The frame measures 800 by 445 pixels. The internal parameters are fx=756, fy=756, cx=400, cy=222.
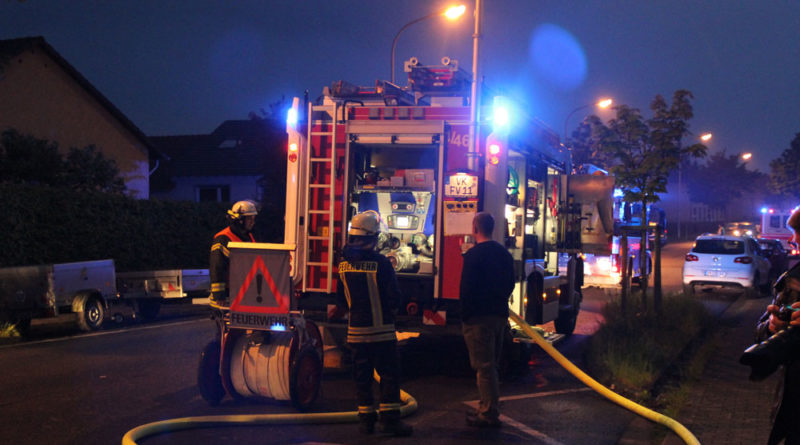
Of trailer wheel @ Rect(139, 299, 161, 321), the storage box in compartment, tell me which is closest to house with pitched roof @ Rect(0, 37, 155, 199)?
trailer wheel @ Rect(139, 299, 161, 321)

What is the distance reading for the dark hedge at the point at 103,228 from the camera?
53.1 feet

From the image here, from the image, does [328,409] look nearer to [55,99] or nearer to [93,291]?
[93,291]

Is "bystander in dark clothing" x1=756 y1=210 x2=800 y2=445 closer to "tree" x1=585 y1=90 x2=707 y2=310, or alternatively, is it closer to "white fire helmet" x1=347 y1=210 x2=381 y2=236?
"white fire helmet" x1=347 y1=210 x2=381 y2=236

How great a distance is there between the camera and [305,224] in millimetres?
9031

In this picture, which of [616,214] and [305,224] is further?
[616,214]

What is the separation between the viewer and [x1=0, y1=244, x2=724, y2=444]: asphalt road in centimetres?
640

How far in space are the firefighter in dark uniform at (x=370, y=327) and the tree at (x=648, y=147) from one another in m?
12.8

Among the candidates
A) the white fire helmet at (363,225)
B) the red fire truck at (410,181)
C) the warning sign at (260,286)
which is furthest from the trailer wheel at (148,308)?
the white fire helmet at (363,225)

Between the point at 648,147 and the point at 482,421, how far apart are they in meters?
13.9

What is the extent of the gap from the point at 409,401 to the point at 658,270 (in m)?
7.51

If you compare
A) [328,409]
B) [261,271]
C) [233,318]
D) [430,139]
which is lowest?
[328,409]

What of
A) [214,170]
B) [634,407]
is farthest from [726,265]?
[214,170]

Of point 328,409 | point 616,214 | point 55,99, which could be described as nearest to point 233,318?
point 328,409

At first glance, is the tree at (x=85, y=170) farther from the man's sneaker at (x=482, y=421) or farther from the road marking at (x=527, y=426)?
the man's sneaker at (x=482, y=421)
